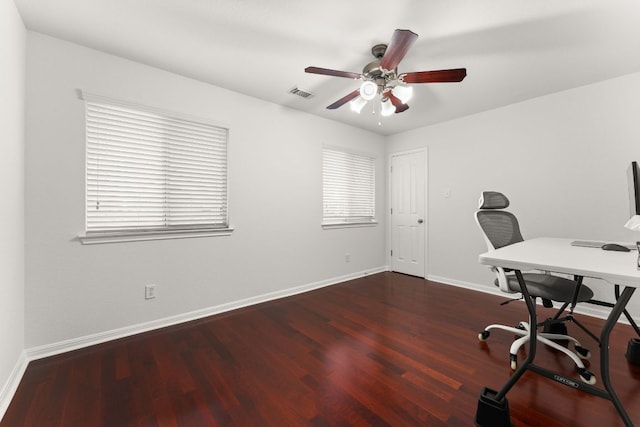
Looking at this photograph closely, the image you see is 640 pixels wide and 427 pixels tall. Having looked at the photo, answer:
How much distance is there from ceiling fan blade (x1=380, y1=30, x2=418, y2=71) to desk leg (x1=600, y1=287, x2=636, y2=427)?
1.69 metres

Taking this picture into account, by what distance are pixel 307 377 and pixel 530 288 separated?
5.57 feet

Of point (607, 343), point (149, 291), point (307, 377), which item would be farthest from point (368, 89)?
point (149, 291)

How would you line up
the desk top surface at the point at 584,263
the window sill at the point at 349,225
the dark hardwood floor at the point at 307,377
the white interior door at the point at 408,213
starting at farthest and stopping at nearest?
1. the white interior door at the point at 408,213
2. the window sill at the point at 349,225
3. the dark hardwood floor at the point at 307,377
4. the desk top surface at the point at 584,263

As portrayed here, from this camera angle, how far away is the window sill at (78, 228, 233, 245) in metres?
2.19

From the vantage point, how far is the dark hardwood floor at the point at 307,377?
4.72ft

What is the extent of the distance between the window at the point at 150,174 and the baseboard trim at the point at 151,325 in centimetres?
81

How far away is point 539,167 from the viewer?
3.15 metres

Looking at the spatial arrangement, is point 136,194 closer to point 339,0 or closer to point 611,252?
point 339,0

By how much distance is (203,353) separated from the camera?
2080 millimetres

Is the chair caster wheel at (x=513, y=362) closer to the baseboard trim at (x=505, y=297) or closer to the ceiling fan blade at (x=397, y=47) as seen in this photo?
the baseboard trim at (x=505, y=297)

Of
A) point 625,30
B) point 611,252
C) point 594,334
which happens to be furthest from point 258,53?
point 594,334

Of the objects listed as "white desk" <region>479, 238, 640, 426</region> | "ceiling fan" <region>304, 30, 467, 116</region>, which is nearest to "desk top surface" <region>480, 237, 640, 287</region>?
"white desk" <region>479, 238, 640, 426</region>

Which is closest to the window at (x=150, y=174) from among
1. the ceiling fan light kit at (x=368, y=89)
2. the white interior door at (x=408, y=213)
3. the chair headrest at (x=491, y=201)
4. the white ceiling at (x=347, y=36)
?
the white ceiling at (x=347, y=36)

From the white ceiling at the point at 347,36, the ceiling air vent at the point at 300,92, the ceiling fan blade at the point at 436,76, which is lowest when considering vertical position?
the ceiling fan blade at the point at 436,76
